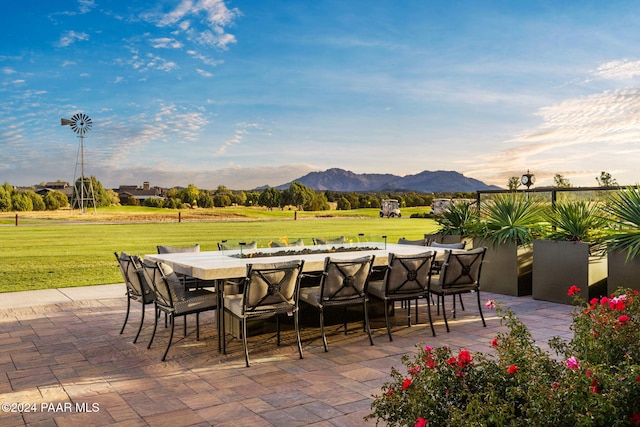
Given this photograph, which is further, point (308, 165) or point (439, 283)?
point (308, 165)

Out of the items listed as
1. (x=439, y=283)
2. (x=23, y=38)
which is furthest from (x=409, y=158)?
(x=439, y=283)

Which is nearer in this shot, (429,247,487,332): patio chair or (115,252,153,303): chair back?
(115,252,153,303): chair back

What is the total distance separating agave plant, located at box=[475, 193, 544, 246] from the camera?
7918mm

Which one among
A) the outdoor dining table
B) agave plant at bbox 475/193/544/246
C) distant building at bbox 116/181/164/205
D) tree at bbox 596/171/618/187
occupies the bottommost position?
the outdoor dining table

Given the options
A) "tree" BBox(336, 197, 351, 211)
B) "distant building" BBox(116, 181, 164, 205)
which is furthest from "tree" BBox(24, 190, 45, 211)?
"tree" BBox(336, 197, 351, 211)

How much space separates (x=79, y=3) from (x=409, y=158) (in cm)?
1415

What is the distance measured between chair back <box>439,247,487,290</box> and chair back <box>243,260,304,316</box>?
5.52ft

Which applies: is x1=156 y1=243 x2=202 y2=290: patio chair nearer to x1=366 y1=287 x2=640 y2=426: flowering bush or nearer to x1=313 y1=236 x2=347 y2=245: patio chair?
x1=313 y1=236 x2=347 y2=245: patio chair

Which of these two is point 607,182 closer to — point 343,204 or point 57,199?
point 343,204

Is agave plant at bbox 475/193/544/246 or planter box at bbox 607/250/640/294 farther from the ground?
agave plant at bbox 475/193/544/246

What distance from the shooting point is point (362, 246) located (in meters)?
6.43

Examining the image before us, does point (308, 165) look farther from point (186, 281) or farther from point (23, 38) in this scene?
point (186, 281)

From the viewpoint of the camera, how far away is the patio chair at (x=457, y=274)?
550 cm

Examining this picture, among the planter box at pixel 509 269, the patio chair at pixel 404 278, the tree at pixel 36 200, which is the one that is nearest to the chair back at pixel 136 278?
the patio chair at pixel 404 278
